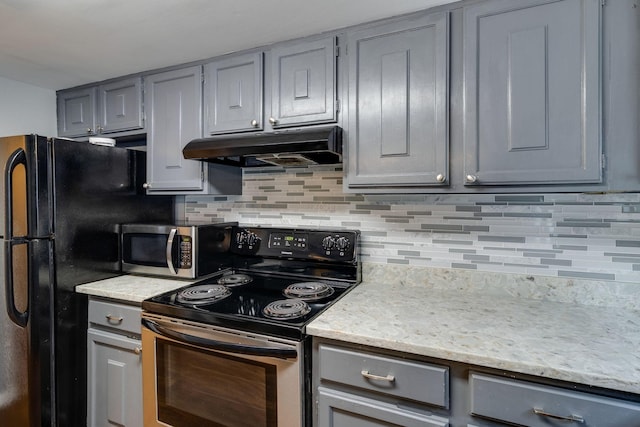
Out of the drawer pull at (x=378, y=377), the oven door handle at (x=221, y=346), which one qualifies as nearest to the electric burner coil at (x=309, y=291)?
the oven door handle at (x=221, y=346)

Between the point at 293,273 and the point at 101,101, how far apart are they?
5.45 ft

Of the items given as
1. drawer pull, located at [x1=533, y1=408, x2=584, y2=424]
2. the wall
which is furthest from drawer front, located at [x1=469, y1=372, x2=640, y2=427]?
the wall

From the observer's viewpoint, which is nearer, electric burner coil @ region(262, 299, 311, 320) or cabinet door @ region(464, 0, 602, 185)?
cabinet door @ region(464, 0, 602, 185)

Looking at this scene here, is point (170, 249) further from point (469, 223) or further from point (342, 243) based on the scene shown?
point (469, 223)

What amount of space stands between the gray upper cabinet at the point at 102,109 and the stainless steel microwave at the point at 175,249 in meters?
0.67

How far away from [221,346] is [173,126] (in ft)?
4.15

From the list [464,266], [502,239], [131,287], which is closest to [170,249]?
[131,287]

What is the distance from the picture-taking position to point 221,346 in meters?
1.32

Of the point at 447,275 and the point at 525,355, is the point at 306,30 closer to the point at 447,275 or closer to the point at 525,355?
the point at 447,275

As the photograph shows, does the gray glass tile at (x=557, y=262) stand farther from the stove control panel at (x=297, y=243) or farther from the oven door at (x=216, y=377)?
the oven door at (x=216, y=377)

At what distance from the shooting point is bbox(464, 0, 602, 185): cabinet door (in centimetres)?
116

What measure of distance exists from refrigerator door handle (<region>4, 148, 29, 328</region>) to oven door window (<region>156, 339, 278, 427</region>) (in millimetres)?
754

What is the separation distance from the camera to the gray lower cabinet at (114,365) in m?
1.62

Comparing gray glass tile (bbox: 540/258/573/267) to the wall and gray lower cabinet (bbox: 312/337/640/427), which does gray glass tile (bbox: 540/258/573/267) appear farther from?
the wall
